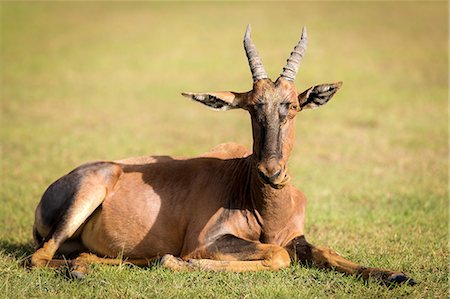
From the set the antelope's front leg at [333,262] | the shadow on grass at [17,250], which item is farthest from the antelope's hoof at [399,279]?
the shadow on grass at [17,250]

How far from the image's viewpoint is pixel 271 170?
8047 mm

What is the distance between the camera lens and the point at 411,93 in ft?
82.8

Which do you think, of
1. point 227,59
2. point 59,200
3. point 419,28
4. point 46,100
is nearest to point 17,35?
point 227,59

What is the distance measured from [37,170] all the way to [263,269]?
8.34 metres

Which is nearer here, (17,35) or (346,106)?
(346,106)

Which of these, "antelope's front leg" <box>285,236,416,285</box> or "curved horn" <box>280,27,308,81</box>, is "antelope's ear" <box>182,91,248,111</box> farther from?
"antelope's front leg" <box>285,236,416,285</box>

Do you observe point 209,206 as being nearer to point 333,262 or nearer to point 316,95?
point 333,262

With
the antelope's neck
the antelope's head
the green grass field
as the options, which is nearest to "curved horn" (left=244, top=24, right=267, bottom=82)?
the antelope's head

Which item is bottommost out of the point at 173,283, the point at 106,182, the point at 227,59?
the point at 173,283

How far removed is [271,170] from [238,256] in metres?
1.13

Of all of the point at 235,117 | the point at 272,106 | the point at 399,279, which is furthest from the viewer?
the point at 235,117

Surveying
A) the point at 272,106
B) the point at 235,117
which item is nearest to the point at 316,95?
the point at 272,106

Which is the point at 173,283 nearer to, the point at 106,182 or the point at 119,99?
the point at 106,182

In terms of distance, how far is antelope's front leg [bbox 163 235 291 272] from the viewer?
845 cm
